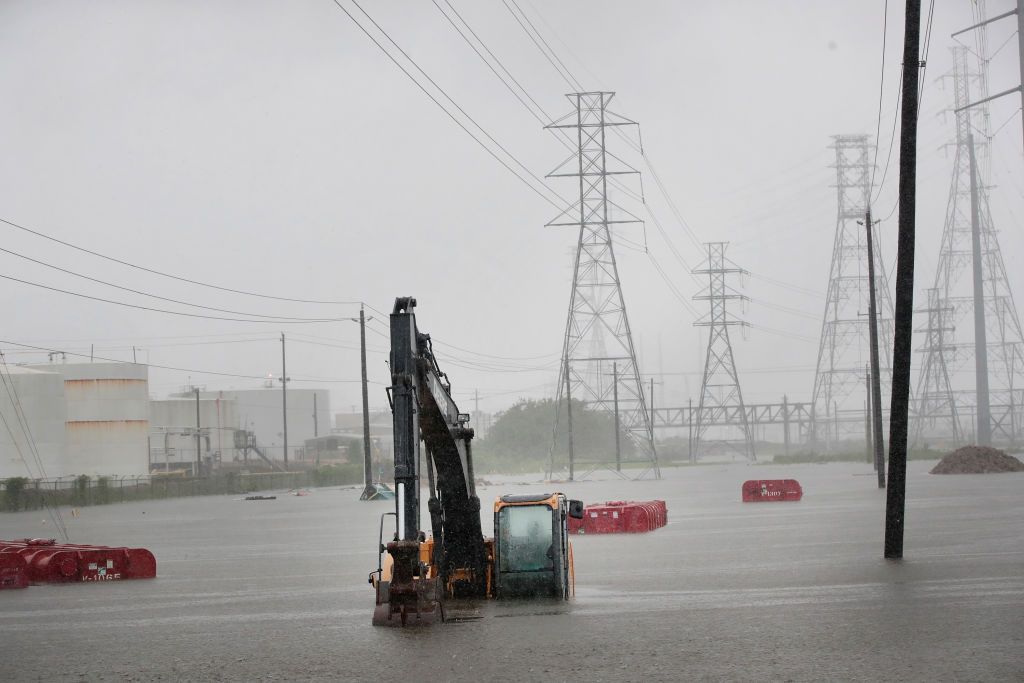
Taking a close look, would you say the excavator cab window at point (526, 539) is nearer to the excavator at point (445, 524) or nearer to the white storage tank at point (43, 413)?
the excavator at point (445, 524)

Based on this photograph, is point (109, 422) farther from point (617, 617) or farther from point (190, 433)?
point (617, 617)

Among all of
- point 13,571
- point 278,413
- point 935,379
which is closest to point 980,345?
point 935,379

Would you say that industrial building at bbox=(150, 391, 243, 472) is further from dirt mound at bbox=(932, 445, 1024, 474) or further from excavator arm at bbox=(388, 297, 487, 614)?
excavator arm at bbox=(388, 297, 487, 614)

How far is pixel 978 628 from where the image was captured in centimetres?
1308

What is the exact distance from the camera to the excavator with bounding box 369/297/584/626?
1451 cm

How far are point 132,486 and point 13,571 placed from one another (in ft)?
155

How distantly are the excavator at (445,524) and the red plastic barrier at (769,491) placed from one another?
85.8 feet

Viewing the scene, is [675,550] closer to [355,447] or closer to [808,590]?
[808,590]

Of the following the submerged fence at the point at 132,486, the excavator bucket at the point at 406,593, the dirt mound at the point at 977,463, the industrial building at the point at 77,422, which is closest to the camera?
the excavator bucket at the point at 406,593

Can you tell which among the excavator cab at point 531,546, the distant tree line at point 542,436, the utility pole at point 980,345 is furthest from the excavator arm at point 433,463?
the distant tree line at point 542,436

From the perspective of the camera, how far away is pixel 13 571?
21.8 metres

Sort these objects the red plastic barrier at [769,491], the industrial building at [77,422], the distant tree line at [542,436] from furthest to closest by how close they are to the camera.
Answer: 1. the distant tree line at [542,436]
2. the industrial building at [77,422]
3. the red plastic barrier at [769,491]

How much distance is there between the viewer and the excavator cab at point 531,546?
16578 mm

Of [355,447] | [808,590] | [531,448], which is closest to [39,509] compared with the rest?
[808,590]
